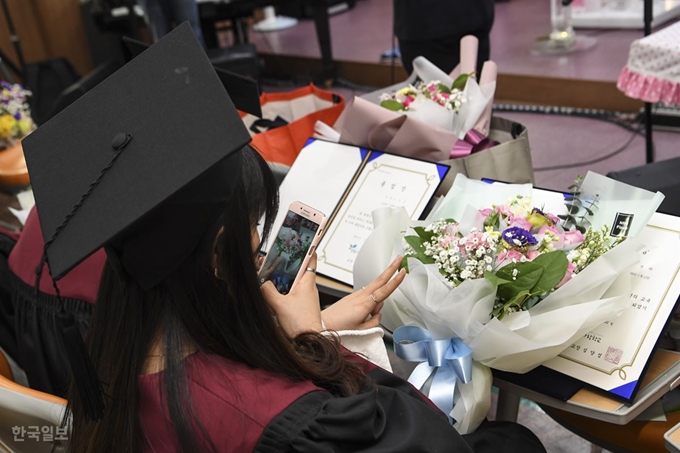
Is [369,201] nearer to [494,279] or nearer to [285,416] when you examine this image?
[494,279]

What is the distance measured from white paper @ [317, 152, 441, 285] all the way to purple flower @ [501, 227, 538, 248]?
0.36m

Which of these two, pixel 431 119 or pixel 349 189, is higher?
pixel 431 119

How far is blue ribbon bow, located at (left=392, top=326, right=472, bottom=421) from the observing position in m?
1.10

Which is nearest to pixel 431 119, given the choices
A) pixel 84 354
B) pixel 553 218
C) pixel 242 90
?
pixel 242 90

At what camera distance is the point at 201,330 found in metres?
0.92

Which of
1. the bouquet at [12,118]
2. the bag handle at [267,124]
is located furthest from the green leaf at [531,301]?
the bouquet at [12,118]

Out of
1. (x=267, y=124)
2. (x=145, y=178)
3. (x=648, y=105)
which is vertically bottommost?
(x=648, y=105)

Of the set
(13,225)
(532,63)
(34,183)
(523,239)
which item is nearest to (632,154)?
(532,63)

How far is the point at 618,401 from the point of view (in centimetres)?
102

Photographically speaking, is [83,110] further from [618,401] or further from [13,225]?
[13,225]

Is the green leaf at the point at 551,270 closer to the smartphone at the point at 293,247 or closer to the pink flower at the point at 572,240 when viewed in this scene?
the pink flower at the point at 572,240

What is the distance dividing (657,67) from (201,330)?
213cm

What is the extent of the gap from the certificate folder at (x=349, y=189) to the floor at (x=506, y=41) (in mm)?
2623

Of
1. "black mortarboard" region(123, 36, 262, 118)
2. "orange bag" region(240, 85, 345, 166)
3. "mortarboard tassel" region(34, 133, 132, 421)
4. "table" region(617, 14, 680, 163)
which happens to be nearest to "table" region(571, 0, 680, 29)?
"table" region(617, 14, 680, 163)
